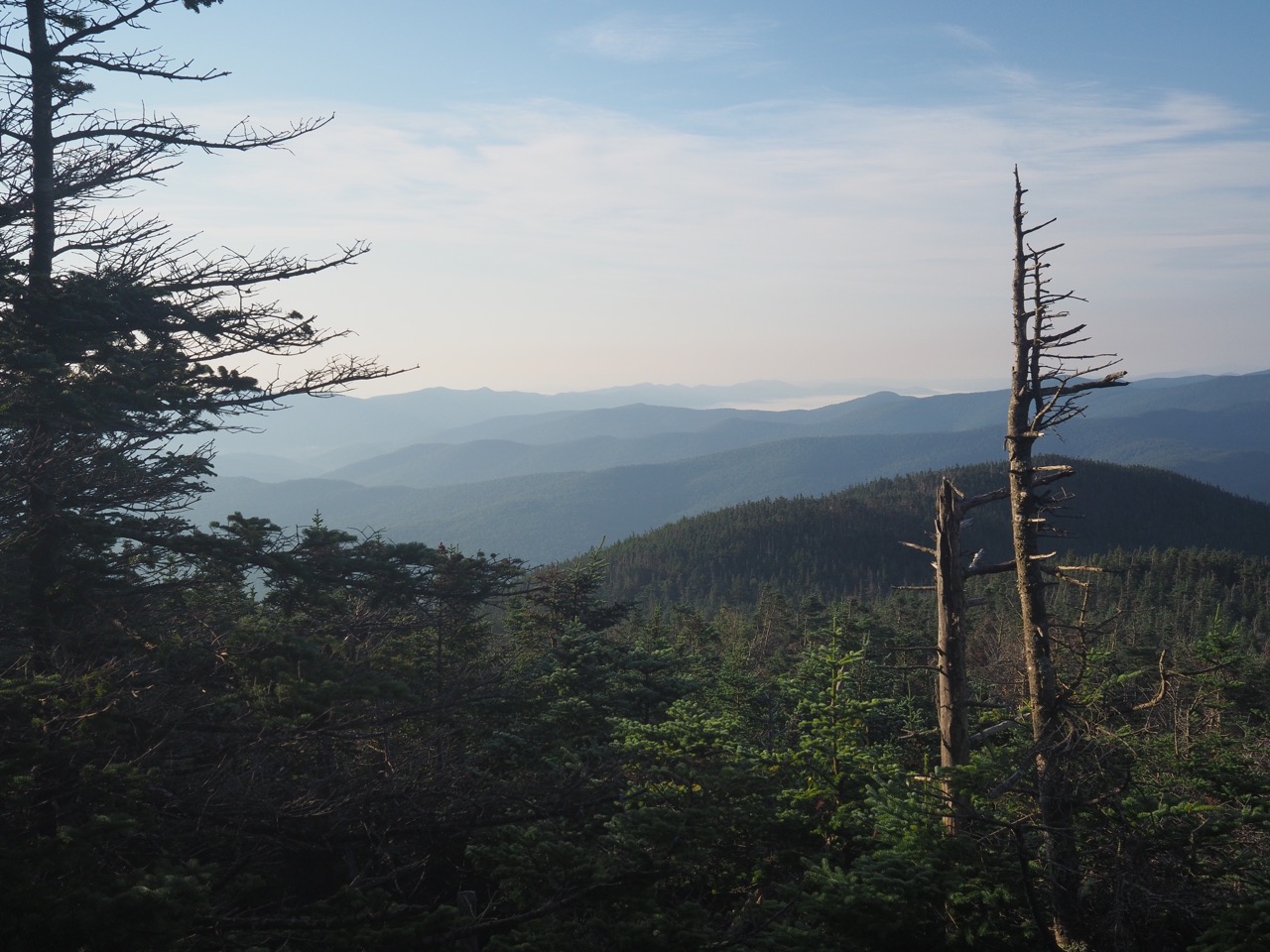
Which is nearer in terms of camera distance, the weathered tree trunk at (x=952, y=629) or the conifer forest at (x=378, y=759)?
the conifer forest at (x=378, y=759)

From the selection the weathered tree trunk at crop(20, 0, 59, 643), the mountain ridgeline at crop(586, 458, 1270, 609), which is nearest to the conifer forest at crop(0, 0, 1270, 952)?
the weathered tree trunk at crop(20, 0, 59, 643)

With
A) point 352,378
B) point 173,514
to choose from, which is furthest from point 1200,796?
point 173,514

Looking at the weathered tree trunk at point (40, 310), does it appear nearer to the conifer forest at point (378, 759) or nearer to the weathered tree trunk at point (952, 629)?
the conifer forest at point (378, 759)

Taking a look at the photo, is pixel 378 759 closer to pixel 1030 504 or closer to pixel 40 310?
pixel 40 310

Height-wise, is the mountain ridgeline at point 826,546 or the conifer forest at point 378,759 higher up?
the conifer forest at point 378,759

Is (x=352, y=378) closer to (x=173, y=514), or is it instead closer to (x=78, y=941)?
(x=173, y=514)

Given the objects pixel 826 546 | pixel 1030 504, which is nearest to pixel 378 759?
pixel 1030 504

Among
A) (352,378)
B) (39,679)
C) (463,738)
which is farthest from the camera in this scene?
(463,738)

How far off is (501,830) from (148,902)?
4.67 metres

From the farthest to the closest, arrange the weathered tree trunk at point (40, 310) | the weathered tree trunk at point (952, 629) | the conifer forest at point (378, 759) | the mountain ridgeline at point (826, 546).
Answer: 1. the mountain ridgeline at point (826, 546)
2. the weathered tree trunk at point (952, 629)
3. the weathered tree trunk at point (40, 310)
4. the conifer forest at point (378, 759)

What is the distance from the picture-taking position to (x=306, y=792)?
8.87 m

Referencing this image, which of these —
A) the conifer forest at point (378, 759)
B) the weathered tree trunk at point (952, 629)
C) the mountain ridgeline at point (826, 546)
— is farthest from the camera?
the mountain ridgeline at point (826, 546)

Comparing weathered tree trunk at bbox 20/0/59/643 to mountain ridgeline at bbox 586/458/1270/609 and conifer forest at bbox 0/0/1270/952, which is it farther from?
mountain ridgeline at bbox 586/458/1270/609

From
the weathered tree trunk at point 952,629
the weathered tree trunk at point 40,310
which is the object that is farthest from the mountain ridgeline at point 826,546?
the weathered tree trunk at point 40,310
